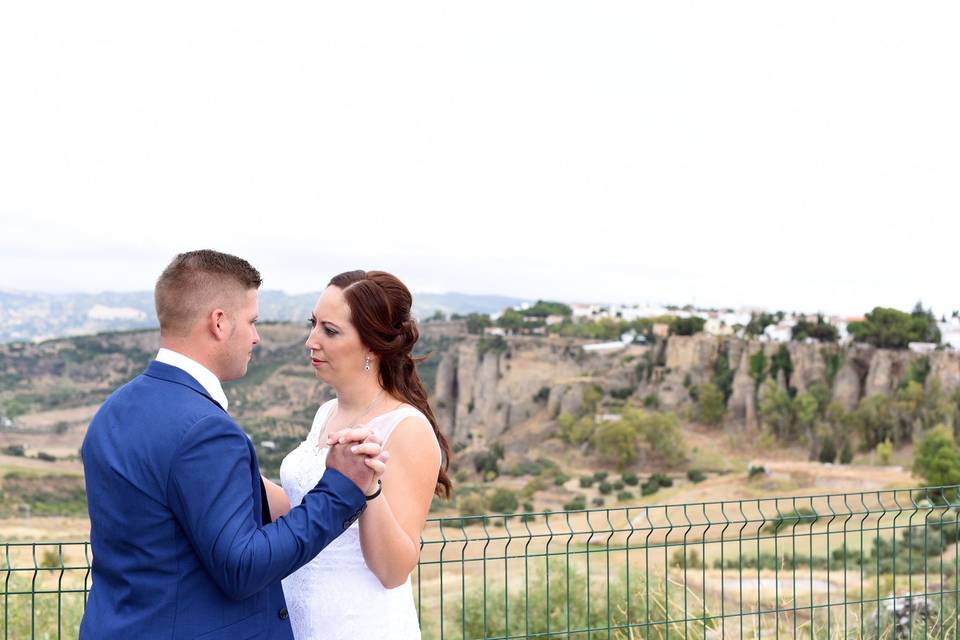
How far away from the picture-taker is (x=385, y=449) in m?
2.33

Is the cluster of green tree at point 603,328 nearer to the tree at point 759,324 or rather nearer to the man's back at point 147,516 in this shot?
the tree at point 759,324

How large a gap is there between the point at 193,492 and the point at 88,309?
138m

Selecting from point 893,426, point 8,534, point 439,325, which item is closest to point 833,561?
point 8,534

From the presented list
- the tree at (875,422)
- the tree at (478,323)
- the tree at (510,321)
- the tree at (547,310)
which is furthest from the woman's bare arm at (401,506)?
the tree at (547,310)

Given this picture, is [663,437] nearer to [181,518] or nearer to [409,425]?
[409,425]

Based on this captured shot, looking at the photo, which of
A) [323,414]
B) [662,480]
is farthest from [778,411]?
[323,414]

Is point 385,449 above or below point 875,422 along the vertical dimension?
above

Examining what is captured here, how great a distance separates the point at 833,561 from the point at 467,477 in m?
31.7

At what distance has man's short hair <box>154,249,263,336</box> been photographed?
6.68ft

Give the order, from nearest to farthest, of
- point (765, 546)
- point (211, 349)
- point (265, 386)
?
point (211, 349)
point (765, 546)
point (265, 386)

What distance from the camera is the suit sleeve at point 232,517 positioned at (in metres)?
1.84

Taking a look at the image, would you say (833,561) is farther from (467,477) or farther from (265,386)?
(265,386)

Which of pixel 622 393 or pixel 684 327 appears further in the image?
pixel 684 327

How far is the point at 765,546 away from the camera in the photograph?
25.0m
